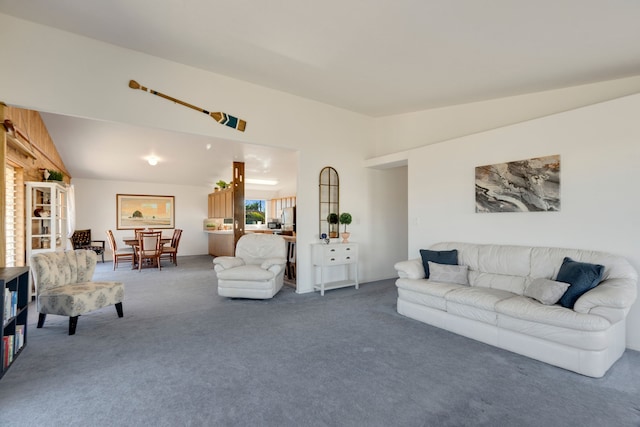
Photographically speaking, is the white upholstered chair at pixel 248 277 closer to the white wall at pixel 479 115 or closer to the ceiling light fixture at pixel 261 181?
the white wall at pixel 479 115

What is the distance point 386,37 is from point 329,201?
2924 millimetres

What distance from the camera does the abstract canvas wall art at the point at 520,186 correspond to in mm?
3395

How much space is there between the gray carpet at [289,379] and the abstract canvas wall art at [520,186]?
5.36 feet

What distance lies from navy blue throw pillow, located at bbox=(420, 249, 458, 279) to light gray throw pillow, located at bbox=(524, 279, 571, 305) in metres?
1.01

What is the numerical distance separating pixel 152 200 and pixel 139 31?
7196 millimetres

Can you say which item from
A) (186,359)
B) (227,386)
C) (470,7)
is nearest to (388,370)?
(227,386)

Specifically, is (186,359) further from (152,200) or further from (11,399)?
(152,200)

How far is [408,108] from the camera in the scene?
5.11 m

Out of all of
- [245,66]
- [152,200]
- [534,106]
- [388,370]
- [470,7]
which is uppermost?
[245,66]

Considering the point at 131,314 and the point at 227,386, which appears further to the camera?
the point at 131,314

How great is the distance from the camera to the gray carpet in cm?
190

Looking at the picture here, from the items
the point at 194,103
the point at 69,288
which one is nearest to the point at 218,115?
the point at 194,103

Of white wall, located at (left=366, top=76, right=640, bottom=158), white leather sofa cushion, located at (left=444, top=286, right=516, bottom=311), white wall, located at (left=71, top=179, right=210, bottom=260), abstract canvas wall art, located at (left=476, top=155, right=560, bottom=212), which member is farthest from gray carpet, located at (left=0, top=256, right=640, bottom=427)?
white wall, located at (left=71, top=179, right=210, bottom=260)

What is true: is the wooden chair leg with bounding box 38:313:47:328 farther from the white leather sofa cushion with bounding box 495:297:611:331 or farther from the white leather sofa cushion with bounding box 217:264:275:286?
the white leather sofa cushion with bounding box 495:297:611:331
